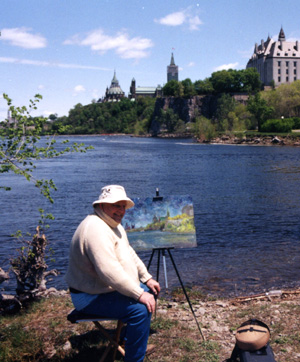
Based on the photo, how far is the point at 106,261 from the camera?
153 inches

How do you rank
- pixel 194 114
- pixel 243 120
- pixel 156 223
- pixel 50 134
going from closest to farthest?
1. pixel 156 223
2. pixel 50 134
3. pixel 243 120
4. pixel 194 114

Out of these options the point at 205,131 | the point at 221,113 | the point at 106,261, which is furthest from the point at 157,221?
the point at 221,113

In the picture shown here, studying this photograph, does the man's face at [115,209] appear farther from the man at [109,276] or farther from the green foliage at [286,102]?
the green foliage at [286,102]

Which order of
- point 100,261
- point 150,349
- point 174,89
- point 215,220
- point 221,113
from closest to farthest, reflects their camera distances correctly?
1. point 100,261
2. point 150,349
3. point 215,220
4. point 221,113
5. point 174,89

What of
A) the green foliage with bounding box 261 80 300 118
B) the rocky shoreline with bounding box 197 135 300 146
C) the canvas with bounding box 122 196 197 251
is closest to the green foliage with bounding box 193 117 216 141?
the rocky shoreline with bounding box 197 135 300 146

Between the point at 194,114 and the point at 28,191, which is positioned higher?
the point at 194,114

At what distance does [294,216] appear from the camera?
17.4m

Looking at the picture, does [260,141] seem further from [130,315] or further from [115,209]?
[130,315]

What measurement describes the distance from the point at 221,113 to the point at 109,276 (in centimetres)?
11992

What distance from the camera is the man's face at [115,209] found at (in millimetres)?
4199

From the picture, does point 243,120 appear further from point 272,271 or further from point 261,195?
point 272,271

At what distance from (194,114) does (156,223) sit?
137934 millimetres

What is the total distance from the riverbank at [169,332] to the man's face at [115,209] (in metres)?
1.66

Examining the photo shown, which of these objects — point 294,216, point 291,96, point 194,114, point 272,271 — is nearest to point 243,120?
point 291,96
